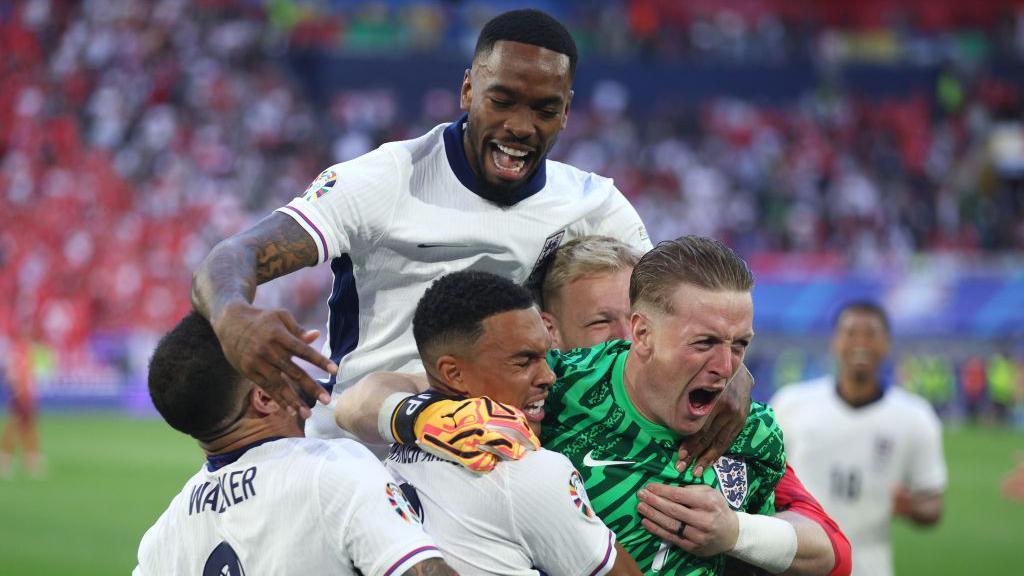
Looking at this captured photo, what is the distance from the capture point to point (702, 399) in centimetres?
361

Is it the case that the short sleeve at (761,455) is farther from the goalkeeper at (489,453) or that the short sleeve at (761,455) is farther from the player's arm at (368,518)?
the player's arm at (368,518)

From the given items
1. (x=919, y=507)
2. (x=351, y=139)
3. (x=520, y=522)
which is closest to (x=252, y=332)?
(x=520, y=522)

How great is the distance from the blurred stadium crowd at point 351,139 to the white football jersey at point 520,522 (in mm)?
22894

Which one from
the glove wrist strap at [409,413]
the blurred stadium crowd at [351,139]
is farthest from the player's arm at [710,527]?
the blurred stadium crowd at [351,139]

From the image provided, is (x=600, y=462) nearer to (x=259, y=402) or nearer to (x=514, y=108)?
(x=259, y=402)

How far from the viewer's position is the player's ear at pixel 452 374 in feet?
10.8

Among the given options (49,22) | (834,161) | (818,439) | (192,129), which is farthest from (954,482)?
(49,22)

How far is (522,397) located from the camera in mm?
3318

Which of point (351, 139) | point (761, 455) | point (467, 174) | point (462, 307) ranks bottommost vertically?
point (761, 455)

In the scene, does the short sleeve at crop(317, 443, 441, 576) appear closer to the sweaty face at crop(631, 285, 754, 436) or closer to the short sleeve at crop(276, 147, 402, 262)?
the sweaty face at crop(631, 285, 754, 436)

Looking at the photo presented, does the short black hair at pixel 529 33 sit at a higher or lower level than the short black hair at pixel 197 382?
higher

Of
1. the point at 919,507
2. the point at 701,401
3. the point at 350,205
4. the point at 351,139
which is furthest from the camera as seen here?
the point at 351,139

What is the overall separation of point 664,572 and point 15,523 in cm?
1188

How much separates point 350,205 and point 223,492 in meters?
1.06
